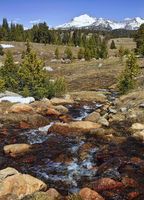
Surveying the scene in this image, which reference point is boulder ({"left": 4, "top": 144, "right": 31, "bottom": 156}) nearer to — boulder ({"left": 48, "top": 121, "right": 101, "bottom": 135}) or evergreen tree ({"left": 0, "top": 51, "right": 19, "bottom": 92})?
boulder ({"left": 48, "top": 121, "right": 101, "bottom": 135})

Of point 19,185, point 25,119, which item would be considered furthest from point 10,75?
point 19,185

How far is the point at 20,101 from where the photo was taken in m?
47.5

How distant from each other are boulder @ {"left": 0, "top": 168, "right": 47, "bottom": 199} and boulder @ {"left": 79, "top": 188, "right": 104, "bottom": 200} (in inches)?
102

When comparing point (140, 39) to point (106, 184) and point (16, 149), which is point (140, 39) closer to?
point (16, 149)

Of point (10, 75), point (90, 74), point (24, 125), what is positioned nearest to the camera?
point (24, 125)

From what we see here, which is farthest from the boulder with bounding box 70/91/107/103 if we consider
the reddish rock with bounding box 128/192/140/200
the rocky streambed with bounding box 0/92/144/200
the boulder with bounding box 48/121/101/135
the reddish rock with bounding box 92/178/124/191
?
the reddish rock with bounding box 128/192/140/200

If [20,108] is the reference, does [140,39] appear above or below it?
above

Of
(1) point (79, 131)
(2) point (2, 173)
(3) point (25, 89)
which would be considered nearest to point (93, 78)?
(3) point (25, 89)

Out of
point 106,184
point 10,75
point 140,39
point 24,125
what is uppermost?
point 140,39

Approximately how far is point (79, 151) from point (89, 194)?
8691 millimetres

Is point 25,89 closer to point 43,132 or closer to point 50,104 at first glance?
point 50,104

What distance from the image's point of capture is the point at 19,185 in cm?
2030

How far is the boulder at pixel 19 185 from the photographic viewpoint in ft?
65.4

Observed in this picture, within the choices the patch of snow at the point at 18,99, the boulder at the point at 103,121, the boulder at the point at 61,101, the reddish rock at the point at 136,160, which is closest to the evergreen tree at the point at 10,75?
the patch of snow at the point at 18,99
